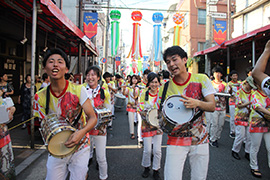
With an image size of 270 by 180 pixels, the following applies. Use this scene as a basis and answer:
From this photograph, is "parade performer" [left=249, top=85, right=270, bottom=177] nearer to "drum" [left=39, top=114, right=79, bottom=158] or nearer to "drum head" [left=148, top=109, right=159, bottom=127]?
Result: "drum head" [left=148, top=109, right=159, bottom=127]

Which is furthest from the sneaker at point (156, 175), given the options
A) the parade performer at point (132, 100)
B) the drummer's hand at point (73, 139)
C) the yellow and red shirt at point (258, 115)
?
the parade performer at point (132, 100)

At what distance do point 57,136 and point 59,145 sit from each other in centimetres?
12

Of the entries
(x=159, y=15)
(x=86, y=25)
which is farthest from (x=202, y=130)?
(x=159, y=15)

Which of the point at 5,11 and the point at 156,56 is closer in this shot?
the point at 5,11

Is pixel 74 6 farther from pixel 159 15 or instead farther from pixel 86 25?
pixel 159 15

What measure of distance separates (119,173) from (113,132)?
11.0ft

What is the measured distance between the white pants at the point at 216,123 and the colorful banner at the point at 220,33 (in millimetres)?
6531

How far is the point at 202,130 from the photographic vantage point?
2414mm

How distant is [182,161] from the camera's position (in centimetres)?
232

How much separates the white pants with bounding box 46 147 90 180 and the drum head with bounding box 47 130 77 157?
0.19 meters

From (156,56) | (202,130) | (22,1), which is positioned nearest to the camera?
(202,130)

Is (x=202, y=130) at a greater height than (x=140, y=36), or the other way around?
(x=140, y=36)

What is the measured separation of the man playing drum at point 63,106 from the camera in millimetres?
2197

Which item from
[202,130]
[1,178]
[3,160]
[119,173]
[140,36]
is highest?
[140,36]
